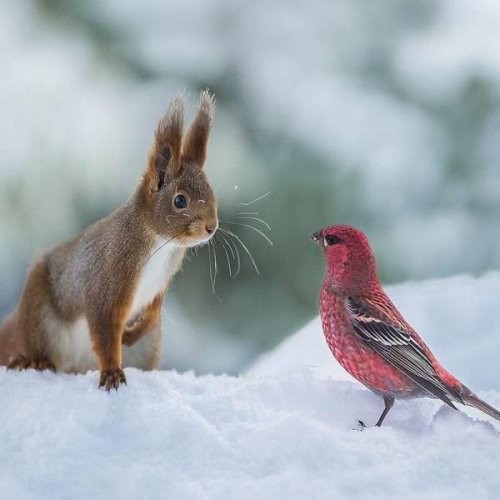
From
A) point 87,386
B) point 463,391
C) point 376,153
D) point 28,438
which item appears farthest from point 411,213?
point 28,438

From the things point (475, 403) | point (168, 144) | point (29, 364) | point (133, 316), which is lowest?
point (29, 364)

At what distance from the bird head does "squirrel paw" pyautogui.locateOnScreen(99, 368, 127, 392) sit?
10.5 inches

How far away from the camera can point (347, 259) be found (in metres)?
0.97

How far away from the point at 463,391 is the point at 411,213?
421 mm

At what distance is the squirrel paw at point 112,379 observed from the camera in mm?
1029

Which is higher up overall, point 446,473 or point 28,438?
point 446,473

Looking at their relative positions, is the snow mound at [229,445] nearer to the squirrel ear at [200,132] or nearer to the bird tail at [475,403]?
the bird tail at [475,403]

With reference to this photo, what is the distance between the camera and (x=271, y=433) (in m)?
0.92

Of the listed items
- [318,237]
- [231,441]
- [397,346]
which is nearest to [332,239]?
[318,237]

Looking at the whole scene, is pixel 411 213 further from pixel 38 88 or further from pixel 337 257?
pixel 38 88

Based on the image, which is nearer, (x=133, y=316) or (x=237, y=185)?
(x=133, y=316)

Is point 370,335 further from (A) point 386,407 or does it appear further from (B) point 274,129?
(B) point 274,129

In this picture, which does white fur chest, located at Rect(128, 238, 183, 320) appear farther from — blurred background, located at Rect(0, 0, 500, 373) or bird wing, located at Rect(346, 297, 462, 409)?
bird wing, located at Rect(346, 297, 462, 409)

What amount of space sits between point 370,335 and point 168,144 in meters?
0.33
